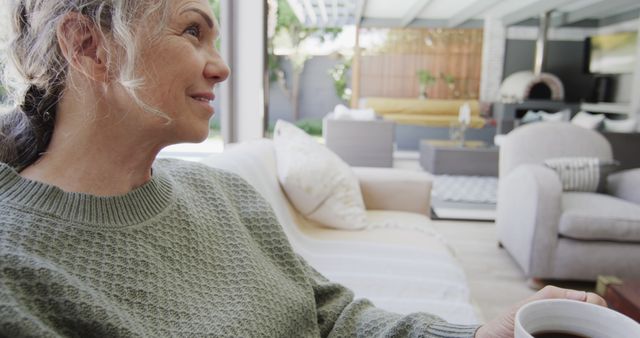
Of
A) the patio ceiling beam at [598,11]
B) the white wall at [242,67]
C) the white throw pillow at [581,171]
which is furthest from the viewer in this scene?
the patio ceiling beam at [598,11]

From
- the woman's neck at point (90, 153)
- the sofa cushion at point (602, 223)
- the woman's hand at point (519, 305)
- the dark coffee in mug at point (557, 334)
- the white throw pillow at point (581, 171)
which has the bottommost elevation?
the sofa cushion at point (602, 223)

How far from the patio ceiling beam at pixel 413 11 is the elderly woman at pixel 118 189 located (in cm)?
805

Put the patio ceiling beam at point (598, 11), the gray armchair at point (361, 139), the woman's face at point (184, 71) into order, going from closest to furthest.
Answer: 1. the woman's face at point (184, 71)
2. the gray armchair at point (361, 139)
3. the patio ceiling beam at point (598, 11)

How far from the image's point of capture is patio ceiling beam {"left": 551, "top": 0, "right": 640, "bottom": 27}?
7.46 m

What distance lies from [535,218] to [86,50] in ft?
7.80

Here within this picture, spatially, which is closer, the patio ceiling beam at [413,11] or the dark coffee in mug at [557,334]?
the dark coffee in mug at [557,334]

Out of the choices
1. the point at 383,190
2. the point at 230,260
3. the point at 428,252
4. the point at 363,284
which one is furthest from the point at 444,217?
the point at 230,260

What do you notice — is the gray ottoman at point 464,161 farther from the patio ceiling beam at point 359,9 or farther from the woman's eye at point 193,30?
the woman's eye at point 193,30

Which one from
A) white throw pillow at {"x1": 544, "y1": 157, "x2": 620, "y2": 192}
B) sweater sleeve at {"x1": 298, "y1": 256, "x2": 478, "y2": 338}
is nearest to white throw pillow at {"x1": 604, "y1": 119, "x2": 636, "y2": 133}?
white throw pillow at {"x1": 544, "y1": 157, "x2": 620, "y2": 192}

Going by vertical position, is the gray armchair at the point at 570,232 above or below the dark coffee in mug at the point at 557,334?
below

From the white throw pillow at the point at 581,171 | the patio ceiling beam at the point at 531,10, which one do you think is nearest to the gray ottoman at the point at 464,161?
the white throw pillow at the point at 581,171

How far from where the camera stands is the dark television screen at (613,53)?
7.55 m

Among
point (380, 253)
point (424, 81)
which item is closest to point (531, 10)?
point (424, 81)

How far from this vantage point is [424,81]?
10008mm
